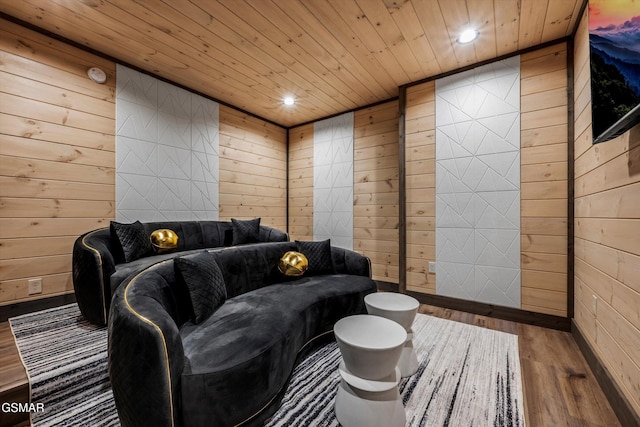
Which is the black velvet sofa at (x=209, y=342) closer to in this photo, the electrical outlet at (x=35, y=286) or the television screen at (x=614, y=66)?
the electrical outlet at (x=35, y=286)

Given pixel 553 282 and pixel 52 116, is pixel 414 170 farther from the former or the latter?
pixel 52 116

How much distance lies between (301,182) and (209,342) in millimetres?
3724

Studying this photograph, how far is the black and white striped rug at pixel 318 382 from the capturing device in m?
1.40

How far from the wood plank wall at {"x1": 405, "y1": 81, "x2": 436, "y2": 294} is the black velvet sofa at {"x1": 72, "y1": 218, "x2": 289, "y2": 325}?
8.86 feet

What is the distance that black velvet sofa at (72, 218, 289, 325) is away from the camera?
2.12 m

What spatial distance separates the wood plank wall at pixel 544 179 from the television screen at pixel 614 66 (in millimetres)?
1051

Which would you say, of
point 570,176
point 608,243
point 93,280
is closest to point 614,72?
point 608,243

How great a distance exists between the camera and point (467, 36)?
2477 mm

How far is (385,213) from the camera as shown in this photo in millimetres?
3883

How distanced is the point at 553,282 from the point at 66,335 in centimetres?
414

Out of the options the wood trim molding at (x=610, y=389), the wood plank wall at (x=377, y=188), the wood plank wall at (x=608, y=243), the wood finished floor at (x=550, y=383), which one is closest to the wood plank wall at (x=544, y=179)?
the wood plank wall at (x=608, y=243)

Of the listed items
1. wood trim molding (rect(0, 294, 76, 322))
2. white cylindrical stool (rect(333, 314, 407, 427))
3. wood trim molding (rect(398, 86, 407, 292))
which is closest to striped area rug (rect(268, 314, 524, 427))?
white cylindrical stool (rect(333, 314, 407, 427))

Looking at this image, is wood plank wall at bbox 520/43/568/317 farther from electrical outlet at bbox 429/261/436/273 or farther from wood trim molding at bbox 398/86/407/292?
wood trim molding at bbox 398/86/407/292

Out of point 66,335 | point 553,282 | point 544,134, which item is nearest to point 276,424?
point 66,335
